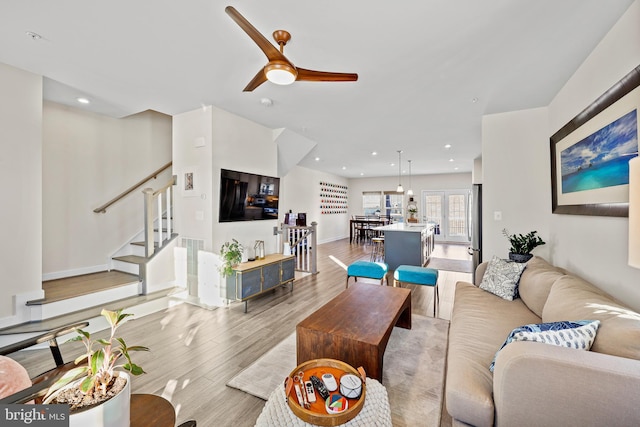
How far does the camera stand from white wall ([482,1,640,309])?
1.82 metres

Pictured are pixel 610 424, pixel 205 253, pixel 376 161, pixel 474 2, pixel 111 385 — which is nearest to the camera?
pixel 111 385

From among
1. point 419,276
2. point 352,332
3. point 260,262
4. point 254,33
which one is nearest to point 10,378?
point 352,332

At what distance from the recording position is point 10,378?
3.76ft

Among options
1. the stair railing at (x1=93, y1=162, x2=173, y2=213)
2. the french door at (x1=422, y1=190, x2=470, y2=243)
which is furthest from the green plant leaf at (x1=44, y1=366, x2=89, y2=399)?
the french door at (x1=422, y1=190, x2=470, y2=243)

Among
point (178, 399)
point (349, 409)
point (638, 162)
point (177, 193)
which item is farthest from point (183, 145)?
point (638, 162)

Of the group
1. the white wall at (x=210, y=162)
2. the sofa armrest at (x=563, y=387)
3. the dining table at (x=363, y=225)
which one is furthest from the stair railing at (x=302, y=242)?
the dining table at (x=363, y=225)

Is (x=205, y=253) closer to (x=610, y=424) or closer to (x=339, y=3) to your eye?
(x=339, y=3)

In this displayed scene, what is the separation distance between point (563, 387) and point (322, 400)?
1.06m

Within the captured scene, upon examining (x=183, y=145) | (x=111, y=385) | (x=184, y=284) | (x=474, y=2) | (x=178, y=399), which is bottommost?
(x=178, y=399)

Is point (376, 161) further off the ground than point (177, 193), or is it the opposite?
point (376, 161)

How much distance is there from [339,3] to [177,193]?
11.0 feet

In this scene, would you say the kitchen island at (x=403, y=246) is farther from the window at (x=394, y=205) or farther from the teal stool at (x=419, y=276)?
the window at (x=394, y=205)

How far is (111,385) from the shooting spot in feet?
2.93

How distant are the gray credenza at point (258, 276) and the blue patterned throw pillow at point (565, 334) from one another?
2852 millimetres
